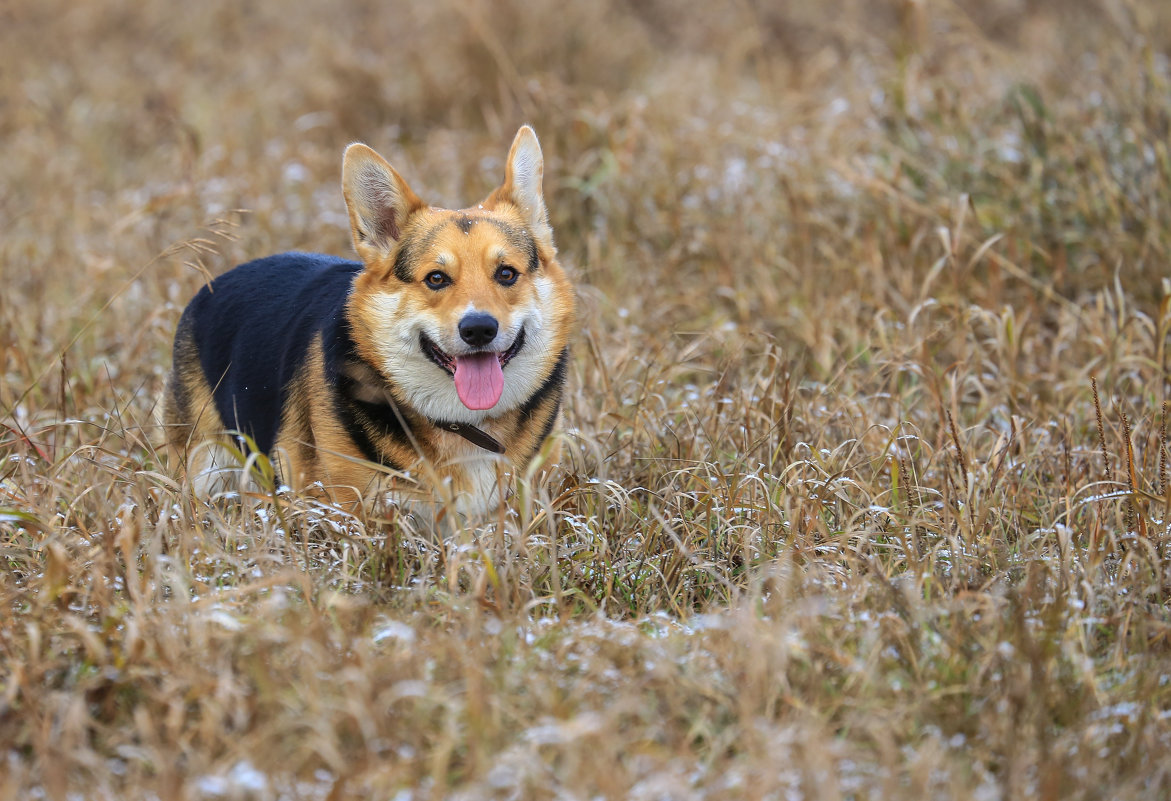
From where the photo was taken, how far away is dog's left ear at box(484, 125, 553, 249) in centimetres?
362

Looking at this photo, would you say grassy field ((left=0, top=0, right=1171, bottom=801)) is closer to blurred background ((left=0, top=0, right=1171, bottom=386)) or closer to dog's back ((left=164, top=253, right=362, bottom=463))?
blurred background ((left=0, top=0, right=1171, bottom=386))

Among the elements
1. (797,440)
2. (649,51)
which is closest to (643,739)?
(797,440)

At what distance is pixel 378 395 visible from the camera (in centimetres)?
324

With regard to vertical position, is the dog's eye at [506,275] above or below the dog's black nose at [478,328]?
above

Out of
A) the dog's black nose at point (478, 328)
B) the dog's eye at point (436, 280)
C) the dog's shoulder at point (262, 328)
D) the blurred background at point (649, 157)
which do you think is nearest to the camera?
the dog's black nose at point (478, 328)

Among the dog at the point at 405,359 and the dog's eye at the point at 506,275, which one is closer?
the dog at the point at 405,359

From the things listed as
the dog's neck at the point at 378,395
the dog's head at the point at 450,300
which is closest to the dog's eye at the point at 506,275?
the dog's head at the point at 450,300

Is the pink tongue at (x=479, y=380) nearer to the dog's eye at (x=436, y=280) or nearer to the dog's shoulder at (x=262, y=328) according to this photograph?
the dog's eye at (x=436, y=280)

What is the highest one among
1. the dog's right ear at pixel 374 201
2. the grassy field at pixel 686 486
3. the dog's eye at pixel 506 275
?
the dog's right ear at pixel 374 201

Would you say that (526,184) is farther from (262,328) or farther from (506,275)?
(262,328)

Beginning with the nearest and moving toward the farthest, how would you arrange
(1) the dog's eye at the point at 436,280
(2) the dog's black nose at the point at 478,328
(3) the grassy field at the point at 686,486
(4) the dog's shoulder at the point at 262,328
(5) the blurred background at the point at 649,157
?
(3) the grassy field at the point at 686,486 → (2) the dog's black nose at the point at 478,328 → (1) the dog's eye at the point at 436,280 → (4) the dog's shoulder at the point at 262,328 → (5) the blurred background at the point at 649,157

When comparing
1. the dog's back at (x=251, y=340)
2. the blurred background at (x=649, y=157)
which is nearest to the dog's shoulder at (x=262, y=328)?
the dog's back at (x=251, y=340)

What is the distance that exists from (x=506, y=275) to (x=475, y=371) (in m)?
0.37

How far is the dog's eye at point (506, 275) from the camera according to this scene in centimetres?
341
